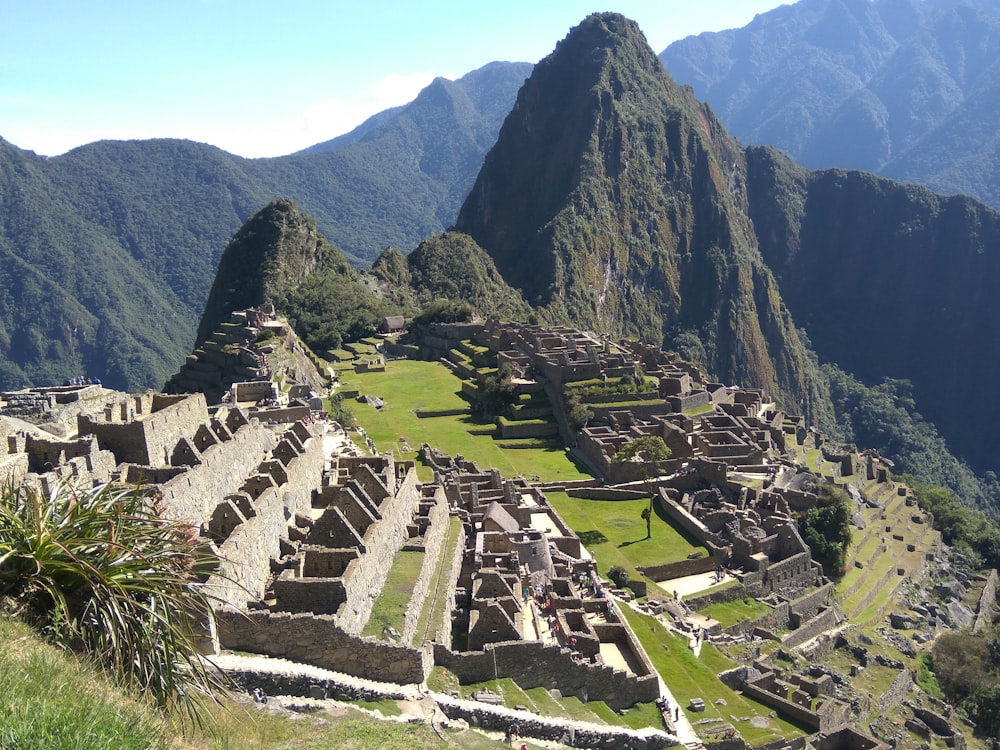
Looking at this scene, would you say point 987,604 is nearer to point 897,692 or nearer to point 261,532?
point 897,692

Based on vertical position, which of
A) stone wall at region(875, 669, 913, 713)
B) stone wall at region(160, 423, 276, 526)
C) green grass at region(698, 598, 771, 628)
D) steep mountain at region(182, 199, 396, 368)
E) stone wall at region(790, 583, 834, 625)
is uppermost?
steep mountain at region(182, 199, 396, 368)

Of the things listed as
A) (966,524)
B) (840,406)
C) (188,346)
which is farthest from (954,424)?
(188,346)

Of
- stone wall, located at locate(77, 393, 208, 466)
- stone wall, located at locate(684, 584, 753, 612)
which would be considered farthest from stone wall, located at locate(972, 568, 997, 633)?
stone wall, located at locate(77, 393, 208, 466)

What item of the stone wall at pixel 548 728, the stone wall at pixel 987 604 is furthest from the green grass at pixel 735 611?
the stone wall at pixel 987 604

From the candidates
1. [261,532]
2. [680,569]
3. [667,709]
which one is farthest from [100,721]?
[680,569]

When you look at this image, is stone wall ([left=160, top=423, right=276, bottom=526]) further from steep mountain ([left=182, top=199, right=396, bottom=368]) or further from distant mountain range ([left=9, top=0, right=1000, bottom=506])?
distant mountain range ([left=9, top=0, right=1000, bottom=506])

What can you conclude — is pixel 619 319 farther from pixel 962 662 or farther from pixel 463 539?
pixel 463 539
